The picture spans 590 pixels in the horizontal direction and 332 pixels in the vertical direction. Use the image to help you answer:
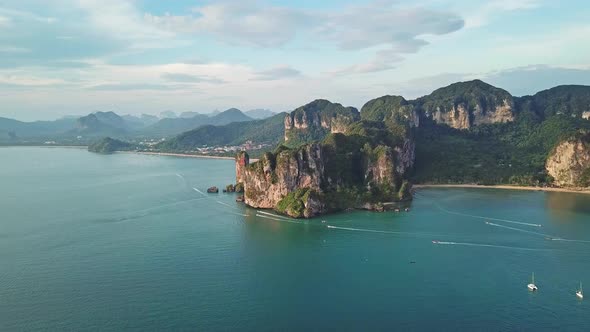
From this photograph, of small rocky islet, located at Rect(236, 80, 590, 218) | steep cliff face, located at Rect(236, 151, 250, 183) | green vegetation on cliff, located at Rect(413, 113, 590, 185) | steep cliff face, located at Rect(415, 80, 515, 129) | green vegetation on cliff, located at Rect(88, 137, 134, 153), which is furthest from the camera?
green vegetation on cliff, located at Rect(88, 137, 134, 153)

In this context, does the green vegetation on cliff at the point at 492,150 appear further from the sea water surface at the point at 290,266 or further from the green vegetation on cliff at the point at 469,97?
the sea water surface at the point at 290,266

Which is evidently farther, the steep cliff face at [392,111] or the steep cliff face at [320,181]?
the steep cliff face at [392,111]

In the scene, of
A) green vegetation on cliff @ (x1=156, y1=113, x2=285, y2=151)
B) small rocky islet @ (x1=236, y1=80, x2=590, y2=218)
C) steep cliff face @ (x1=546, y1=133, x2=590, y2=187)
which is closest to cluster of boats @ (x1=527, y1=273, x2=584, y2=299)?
small rocky islet @ (x1=236, y1=80, x2=590, y2=218)

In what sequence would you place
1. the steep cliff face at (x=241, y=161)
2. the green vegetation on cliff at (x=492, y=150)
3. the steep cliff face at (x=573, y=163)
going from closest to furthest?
the steep cliff face at (x=573, y=163) → the steep cliff face at (x=241, y=161) → the green vegetation on cliff at (x=492, y=150)

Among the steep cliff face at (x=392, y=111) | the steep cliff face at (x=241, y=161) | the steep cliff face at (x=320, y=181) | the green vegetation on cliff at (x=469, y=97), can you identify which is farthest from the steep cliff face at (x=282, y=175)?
the green vegetation on cliff at (x=469, y=97)

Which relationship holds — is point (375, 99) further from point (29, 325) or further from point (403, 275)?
point (29, 325)

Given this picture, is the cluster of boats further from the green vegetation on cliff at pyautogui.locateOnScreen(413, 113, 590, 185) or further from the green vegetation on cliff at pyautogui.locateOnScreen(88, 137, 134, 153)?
the green vegetation on cliff at pyautogui.locateOnScreen(88, 137, 134, 153)

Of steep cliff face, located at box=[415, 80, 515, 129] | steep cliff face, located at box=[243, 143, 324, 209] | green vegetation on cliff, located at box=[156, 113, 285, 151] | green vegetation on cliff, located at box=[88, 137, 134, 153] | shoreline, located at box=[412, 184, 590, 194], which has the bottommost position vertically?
shoreline, located at box=[412, 184, 590, 194]

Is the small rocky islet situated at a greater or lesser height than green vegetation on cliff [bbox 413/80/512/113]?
lesser
